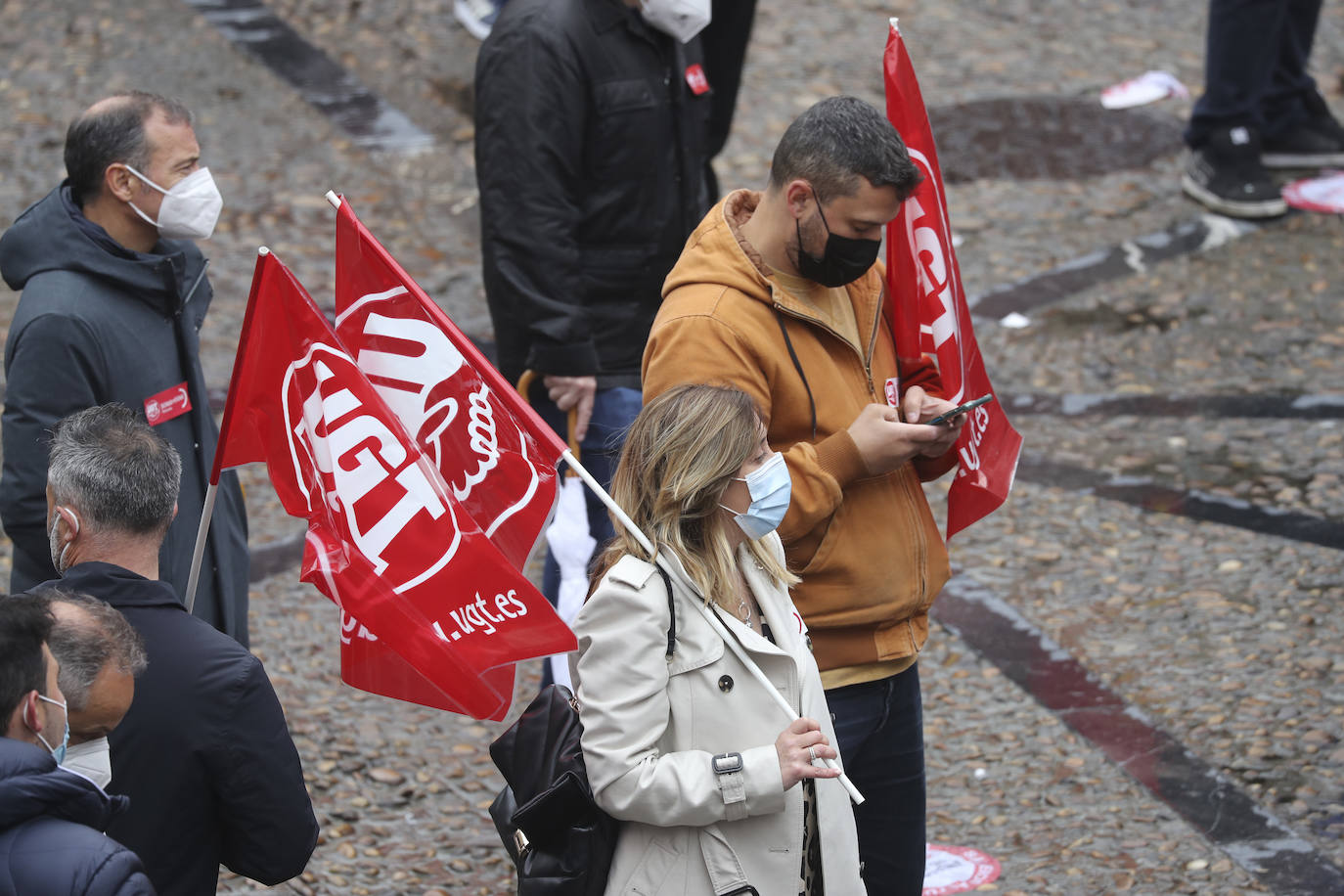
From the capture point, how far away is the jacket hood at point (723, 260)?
338 centimetres

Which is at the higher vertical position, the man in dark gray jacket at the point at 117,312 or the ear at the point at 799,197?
the ear at the point at 799,197

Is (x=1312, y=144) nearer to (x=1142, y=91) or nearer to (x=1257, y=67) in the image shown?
(x=1257, y=67)

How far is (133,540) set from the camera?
307cm

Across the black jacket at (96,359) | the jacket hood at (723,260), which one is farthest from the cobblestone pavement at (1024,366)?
the jacket hood at (723,260)

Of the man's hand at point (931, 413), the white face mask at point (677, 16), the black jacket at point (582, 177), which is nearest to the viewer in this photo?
the man's hand at point (931, 413)

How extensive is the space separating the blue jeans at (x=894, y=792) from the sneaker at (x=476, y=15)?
28.2 ft

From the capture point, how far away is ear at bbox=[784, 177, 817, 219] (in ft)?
11.1

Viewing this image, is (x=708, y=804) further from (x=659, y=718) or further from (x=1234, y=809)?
(x=1234, y=809)

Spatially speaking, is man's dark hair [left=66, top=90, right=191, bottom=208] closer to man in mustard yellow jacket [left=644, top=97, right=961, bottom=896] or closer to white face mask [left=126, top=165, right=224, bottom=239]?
white face mask [left=126, top=165, right=224, bottom=239]

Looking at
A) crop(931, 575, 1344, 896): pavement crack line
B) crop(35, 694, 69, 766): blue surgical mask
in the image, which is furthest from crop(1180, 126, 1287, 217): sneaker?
crop(35, 694, 69, 766): blue surgical mask

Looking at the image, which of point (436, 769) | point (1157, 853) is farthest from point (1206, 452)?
point (436, 769)

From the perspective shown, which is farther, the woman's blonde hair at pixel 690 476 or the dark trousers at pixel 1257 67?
the dark trousers at pixel 1257 67

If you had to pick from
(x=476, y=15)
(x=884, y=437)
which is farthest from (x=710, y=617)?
(x=476, y=15)

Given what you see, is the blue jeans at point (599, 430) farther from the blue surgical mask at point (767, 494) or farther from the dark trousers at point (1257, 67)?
the dark trousers at point (1257, 67)
